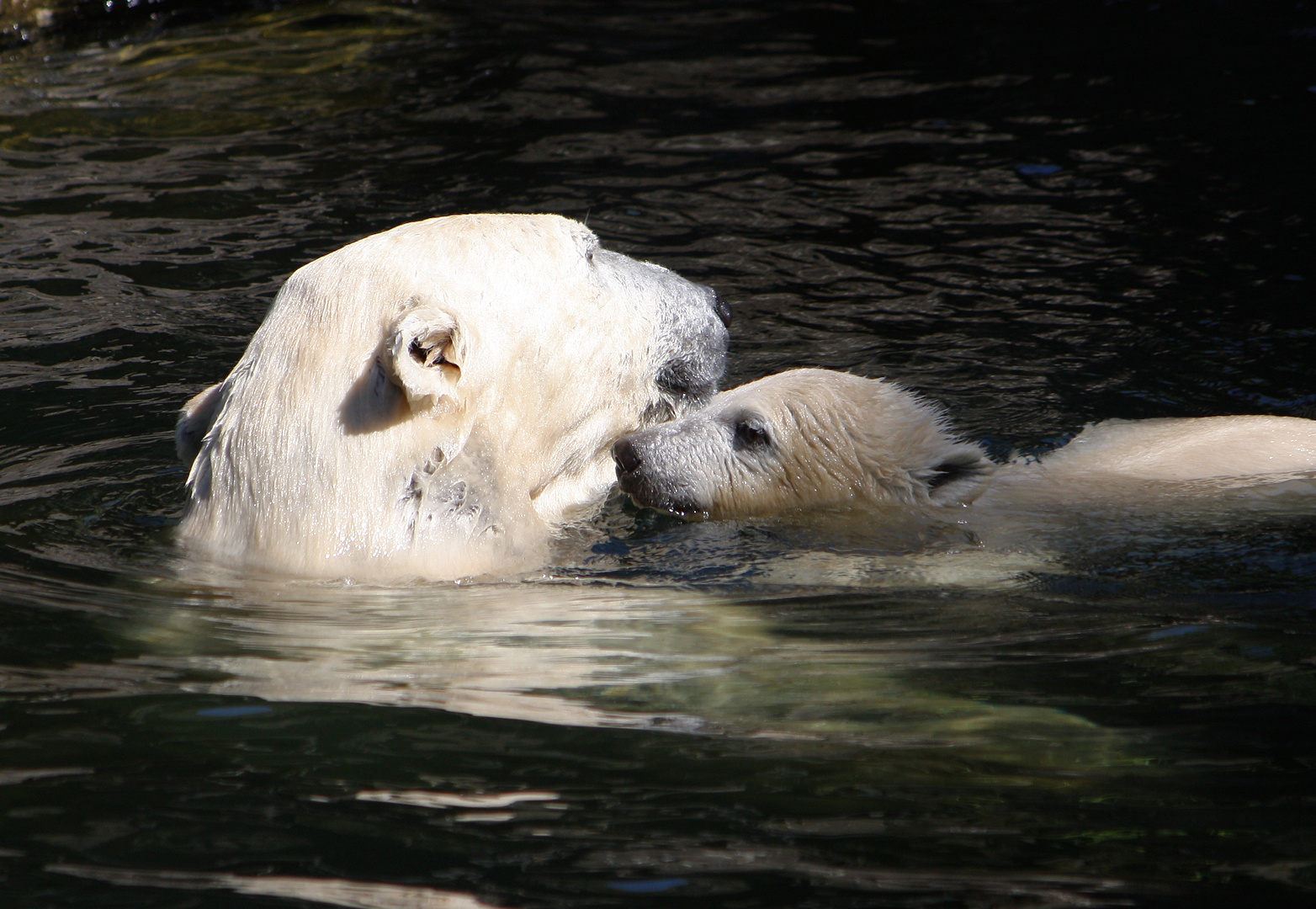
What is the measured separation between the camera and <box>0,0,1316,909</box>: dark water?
234 cm

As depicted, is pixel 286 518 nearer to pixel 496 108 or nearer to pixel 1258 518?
pixel 1258 518

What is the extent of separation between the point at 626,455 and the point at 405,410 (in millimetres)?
1174

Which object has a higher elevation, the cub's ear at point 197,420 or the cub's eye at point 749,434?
the cub's ear at point 197,420

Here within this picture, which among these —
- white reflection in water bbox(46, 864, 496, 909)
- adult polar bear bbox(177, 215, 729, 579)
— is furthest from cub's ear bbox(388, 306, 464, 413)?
white reflection in water bbox(46, 864, 496, 909)

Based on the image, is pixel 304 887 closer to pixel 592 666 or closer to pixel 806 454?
pixel 592 666

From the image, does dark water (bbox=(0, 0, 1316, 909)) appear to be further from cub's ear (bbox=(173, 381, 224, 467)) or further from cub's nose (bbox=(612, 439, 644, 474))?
cub's ear (bbox=(173, 381, 224, 467))

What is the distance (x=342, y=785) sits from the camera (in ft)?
8.53

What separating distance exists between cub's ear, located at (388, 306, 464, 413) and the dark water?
0.62 m

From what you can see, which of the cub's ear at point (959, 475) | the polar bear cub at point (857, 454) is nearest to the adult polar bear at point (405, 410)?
the polar bear cub at point (857, 454)

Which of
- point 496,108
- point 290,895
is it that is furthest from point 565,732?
point 496,108

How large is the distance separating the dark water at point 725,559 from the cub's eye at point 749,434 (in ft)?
1.29

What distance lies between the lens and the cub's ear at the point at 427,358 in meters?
3.88

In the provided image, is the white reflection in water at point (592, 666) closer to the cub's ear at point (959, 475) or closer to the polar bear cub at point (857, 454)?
the polar bear cub at point (857, 454)

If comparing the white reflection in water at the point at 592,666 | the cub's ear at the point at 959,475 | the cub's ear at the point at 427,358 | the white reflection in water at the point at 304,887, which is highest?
the cub's ear at the point at 427,358
